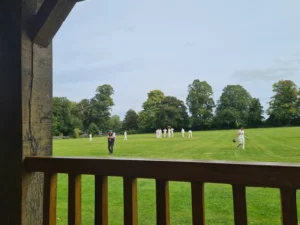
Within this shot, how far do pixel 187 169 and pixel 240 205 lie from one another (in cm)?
18

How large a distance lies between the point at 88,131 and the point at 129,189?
150cm

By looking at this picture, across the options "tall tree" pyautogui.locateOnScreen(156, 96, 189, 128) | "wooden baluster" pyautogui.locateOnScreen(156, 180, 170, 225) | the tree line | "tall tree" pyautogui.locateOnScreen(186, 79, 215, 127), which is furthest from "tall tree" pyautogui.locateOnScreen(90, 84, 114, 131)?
"wooden baluster" pyautogui.locateOnScreen(156, 180, 170, 225)

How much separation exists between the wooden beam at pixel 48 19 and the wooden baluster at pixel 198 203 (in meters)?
0.91

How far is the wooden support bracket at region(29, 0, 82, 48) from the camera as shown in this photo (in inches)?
42.9

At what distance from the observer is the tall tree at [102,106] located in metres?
2.17

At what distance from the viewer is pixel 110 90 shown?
7.45 feet

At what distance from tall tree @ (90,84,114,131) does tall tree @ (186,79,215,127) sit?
0.69 m

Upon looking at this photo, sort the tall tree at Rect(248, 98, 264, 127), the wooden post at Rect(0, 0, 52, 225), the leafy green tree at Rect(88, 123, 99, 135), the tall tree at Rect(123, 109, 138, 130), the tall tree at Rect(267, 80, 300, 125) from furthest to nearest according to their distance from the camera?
1. the leafy green tree at Rect(88, 123, 99, 135)
2. the tall tree at Rect(123, 109, 138, 130)
3. the tall tree at Rect(248, 98, 264, 127)
4. the tall tree at Rect(267, 80, 300, 125)
5. the wooden post at Rect(0, 0, 52, 225)

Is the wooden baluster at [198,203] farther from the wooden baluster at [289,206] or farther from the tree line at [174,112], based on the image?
the tree line at [174,112]

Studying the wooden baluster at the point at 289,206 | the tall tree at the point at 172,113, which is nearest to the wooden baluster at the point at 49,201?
the wooden baluster at the point at 289,206

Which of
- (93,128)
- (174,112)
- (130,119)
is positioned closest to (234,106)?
(174,112)

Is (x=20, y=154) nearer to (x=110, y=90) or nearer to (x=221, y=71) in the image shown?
(x=110, y=90)

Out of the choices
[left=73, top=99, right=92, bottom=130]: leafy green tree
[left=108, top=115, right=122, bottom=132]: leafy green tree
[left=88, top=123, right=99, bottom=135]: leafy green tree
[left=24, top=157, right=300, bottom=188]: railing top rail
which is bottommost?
[left=24, top=157, right=300, bottom=188]: railing top rail

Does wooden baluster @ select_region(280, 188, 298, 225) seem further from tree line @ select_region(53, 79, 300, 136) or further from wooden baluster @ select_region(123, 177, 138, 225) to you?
tree line @ select_region(53, 79, 300, 136)
